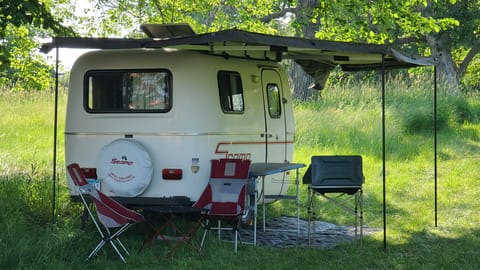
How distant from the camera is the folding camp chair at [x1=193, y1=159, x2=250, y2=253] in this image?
7391 mm

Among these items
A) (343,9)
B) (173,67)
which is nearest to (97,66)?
(173,67)

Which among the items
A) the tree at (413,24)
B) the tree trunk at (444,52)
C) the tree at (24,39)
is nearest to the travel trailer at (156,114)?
the tree at (24,39)

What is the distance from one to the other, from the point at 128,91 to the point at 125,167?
88 cm

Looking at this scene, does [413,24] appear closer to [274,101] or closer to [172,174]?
[274,101]

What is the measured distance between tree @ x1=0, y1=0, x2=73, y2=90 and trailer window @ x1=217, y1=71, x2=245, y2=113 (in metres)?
2.42

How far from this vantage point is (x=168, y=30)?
8438 mm

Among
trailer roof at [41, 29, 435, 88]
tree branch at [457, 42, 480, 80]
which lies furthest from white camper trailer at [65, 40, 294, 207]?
tree branch at [457, 42, 480, 80]

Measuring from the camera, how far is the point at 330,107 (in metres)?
17.6

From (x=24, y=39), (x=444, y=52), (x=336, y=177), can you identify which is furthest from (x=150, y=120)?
(x=444, y=52)

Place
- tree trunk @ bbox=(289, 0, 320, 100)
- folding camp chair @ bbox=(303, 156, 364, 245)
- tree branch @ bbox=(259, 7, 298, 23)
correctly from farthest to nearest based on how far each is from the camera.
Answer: tree branch @ bbox=(259, 7, 298, 23), tree trunk @ bbox=(289, 0, 320, 100), folding camp chair @ bbox=(303, 156, 364, 245)

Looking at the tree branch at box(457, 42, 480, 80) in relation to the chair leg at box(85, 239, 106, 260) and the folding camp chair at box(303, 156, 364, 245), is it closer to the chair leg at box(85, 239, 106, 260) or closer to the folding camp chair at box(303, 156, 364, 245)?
the folding camp chair at box(303, 156, 364, 245)

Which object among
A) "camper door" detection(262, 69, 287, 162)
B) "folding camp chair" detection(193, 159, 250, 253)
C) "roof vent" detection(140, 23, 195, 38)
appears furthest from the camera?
"camper door" detection(262, 69, 287, 162)

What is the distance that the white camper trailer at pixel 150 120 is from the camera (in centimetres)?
750

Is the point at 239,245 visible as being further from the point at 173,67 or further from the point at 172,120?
the point at 173,67
